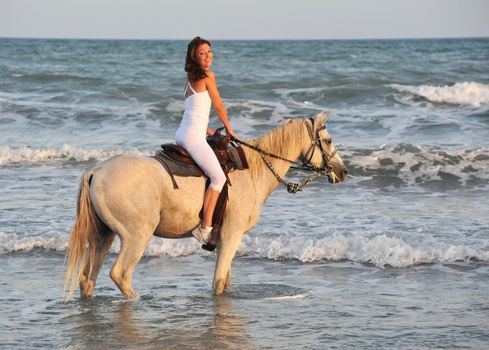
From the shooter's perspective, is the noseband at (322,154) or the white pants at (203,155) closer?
the white pants at (203,155)

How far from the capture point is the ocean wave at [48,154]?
55.8 ft

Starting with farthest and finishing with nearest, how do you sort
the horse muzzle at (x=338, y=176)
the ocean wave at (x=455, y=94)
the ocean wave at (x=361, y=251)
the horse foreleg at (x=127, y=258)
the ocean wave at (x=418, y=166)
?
the ocean wave at (x=455, y=94)
the ocean wave at (x=418, y=166)
the ocean wave at (x=361, y=251)
the horse muzzle at (x=338, y=176)
the horse foreleg at (x=127, y=258)

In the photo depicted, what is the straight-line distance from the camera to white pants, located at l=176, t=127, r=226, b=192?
25.0ft

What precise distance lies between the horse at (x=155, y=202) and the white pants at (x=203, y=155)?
0.15 meters

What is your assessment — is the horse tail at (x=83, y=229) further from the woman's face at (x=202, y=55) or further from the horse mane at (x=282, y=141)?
the horse mane at (x=282, y=141)

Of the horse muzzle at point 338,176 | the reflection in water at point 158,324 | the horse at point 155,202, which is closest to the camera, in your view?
the reflection in water at point 158,324

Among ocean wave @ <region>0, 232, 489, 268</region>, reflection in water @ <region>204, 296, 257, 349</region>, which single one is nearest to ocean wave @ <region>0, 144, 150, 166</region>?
ocean wave @ <region>0, 232, 489, 268</region>

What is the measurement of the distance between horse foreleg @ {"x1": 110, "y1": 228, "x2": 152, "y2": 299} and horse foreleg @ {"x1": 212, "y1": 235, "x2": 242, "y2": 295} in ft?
2.26

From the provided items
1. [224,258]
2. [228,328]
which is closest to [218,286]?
[224,258]

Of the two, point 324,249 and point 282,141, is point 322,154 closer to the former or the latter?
point 282,141

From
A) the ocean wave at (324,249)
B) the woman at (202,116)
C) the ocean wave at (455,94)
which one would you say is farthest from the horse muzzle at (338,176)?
the ocean wave at (455,94)

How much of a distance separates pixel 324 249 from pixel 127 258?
126 inches

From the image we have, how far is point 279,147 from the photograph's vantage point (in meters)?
8.25

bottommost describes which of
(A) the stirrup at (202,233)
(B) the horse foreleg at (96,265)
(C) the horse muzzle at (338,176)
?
(B) the horse foreleg at (96,265)
